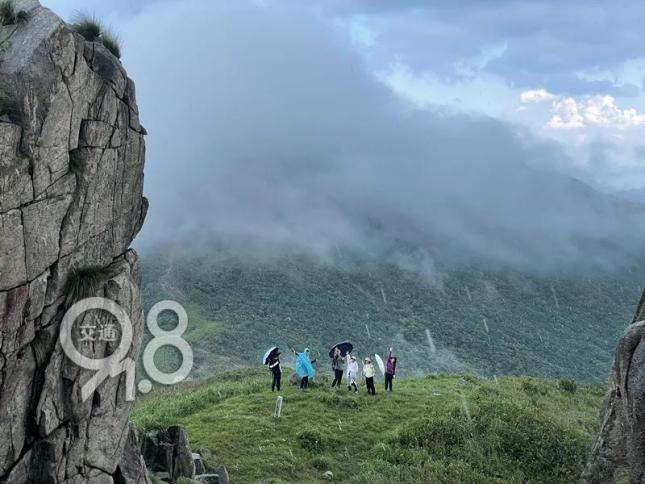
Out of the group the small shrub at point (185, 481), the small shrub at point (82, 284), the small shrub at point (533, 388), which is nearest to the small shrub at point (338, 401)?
the small shrub at point (185, 481)

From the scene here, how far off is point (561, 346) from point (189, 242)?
86727 mm

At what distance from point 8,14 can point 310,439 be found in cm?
2336

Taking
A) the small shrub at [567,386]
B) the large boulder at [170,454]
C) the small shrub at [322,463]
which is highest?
the small shrub at [567,386]

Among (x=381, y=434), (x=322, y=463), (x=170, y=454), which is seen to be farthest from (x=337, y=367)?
(x=170, y=454)

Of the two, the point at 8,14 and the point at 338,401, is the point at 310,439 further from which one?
the point at 8,14

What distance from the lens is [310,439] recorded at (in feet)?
104

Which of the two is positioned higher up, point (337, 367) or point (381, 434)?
point (337, 367)

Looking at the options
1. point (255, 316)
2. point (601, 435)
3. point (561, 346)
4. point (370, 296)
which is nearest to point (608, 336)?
point (561, 346)

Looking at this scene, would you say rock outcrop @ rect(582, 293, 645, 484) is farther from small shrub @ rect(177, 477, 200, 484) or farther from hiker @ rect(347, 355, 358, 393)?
hiker @ rect(347, 355, 358, 393)

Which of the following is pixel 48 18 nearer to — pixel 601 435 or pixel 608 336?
pixel 601 435

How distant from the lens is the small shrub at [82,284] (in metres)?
18.2

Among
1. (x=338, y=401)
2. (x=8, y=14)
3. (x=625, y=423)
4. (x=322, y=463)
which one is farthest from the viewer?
(x=338, y=401)

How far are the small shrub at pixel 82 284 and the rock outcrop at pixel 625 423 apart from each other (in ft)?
54.5

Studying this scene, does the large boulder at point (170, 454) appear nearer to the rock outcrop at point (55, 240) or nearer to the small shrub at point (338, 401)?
the rock outcrop at point (55, 240)
